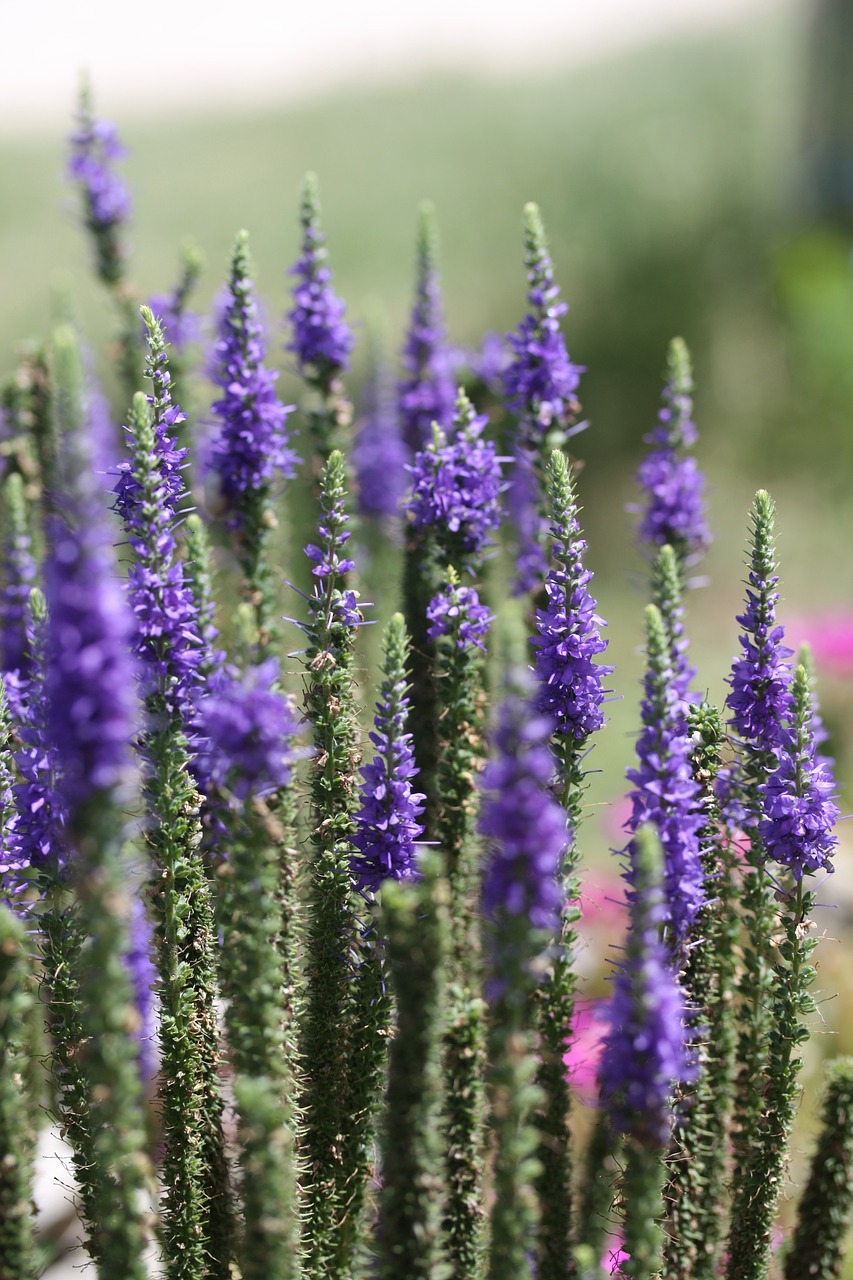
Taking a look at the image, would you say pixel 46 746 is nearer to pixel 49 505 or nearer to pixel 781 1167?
pixel 49 505

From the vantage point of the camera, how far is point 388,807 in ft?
9.62

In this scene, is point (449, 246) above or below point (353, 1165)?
above

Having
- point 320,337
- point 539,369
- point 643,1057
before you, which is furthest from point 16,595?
point 643,1057

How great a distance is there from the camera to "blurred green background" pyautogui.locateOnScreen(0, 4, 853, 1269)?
12188 mm

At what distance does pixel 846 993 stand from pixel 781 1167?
8.83ft

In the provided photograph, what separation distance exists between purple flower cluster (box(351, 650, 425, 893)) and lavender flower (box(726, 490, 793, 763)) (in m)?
0.79

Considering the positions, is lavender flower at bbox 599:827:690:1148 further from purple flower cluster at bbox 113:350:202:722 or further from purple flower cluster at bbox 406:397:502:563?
purple flower cluster at bbox 406:397:502:563

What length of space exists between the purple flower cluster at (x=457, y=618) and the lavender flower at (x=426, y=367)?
1.99m

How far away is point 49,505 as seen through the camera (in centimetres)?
431

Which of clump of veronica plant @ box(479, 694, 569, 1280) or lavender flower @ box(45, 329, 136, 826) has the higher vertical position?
lavender flower @ box(45, 329, 136, 826)

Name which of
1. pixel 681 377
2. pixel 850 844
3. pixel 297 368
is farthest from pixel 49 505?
pixel 850 844

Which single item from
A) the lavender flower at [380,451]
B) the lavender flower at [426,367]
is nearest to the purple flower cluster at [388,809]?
the lavender flower at [426,367]

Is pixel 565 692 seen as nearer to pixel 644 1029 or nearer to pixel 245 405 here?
pixel 644 1029

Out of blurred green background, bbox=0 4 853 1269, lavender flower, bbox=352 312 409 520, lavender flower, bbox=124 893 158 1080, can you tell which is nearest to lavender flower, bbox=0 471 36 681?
lavender flower, bbox=124 893 158 1080
